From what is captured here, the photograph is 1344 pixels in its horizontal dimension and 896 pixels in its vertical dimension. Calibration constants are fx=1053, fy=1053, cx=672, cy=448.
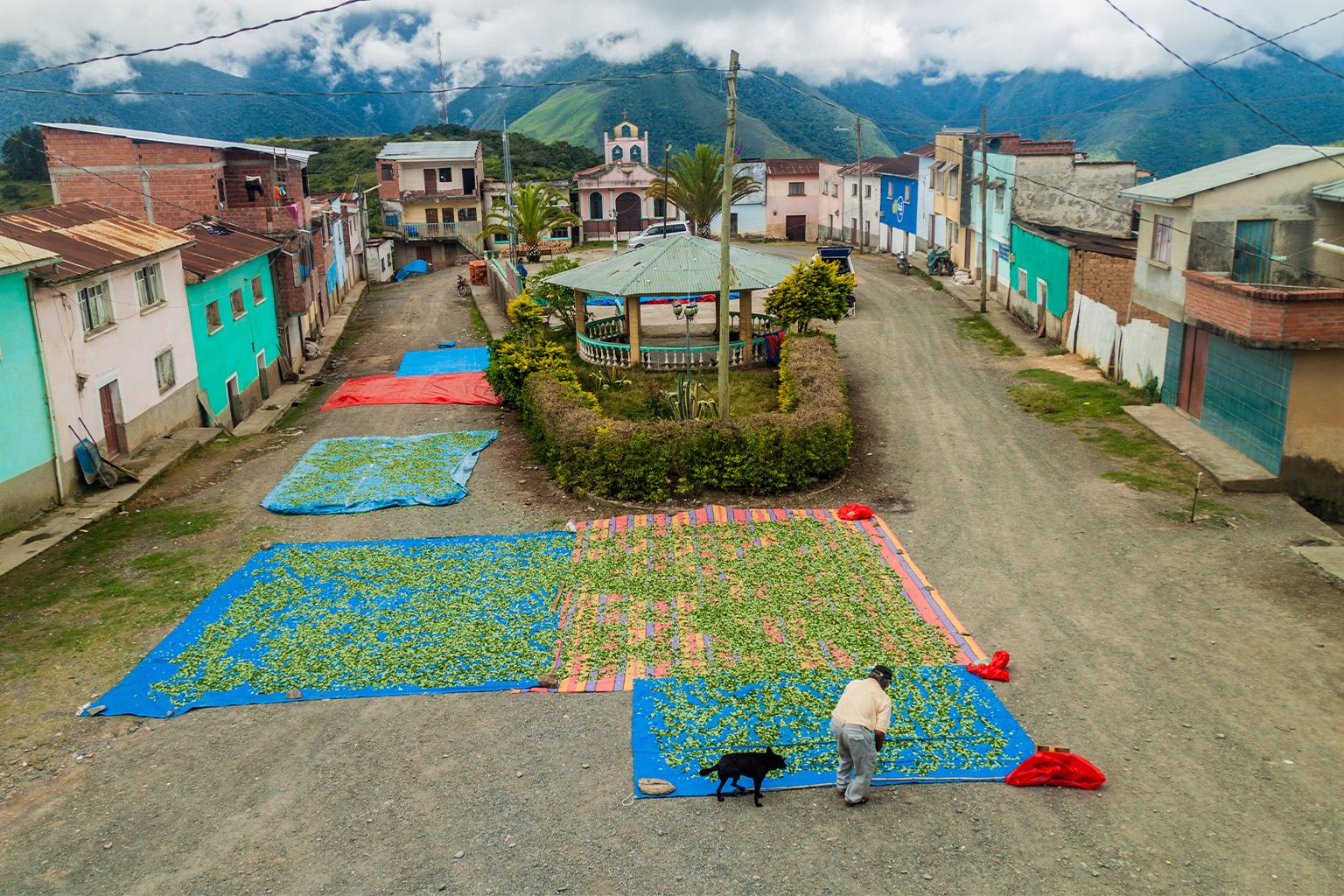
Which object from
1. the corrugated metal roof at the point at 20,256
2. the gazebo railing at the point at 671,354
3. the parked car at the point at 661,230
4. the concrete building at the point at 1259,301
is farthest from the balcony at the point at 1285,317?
the parked car at the point at 661,230

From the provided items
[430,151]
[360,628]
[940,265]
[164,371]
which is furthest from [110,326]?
[430,151]

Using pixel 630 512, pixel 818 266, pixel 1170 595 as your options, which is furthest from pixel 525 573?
pixel 818 266

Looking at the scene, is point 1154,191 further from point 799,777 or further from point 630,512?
point 799,777

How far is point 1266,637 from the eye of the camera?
13.3 meters

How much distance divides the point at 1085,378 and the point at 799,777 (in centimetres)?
2088

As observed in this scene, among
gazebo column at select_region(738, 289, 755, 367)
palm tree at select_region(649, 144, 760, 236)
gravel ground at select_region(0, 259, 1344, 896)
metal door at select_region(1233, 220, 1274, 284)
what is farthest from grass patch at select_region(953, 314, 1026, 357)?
palm tree at select_region(649, 144, 760, 236)

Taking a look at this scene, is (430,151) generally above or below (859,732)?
above

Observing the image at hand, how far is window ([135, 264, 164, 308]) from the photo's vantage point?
75.4ft

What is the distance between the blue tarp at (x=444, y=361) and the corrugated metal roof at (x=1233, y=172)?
18698 millimetres

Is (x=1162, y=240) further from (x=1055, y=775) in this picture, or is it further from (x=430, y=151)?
(x=430, y=151)

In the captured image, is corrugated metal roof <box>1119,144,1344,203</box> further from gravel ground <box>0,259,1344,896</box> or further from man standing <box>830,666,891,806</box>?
man standing <box>830,666,891,806</box>

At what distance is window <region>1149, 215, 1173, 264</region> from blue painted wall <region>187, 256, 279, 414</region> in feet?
76.0

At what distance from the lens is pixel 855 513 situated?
18.0 meters

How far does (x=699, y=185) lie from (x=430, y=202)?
22.9 metres
